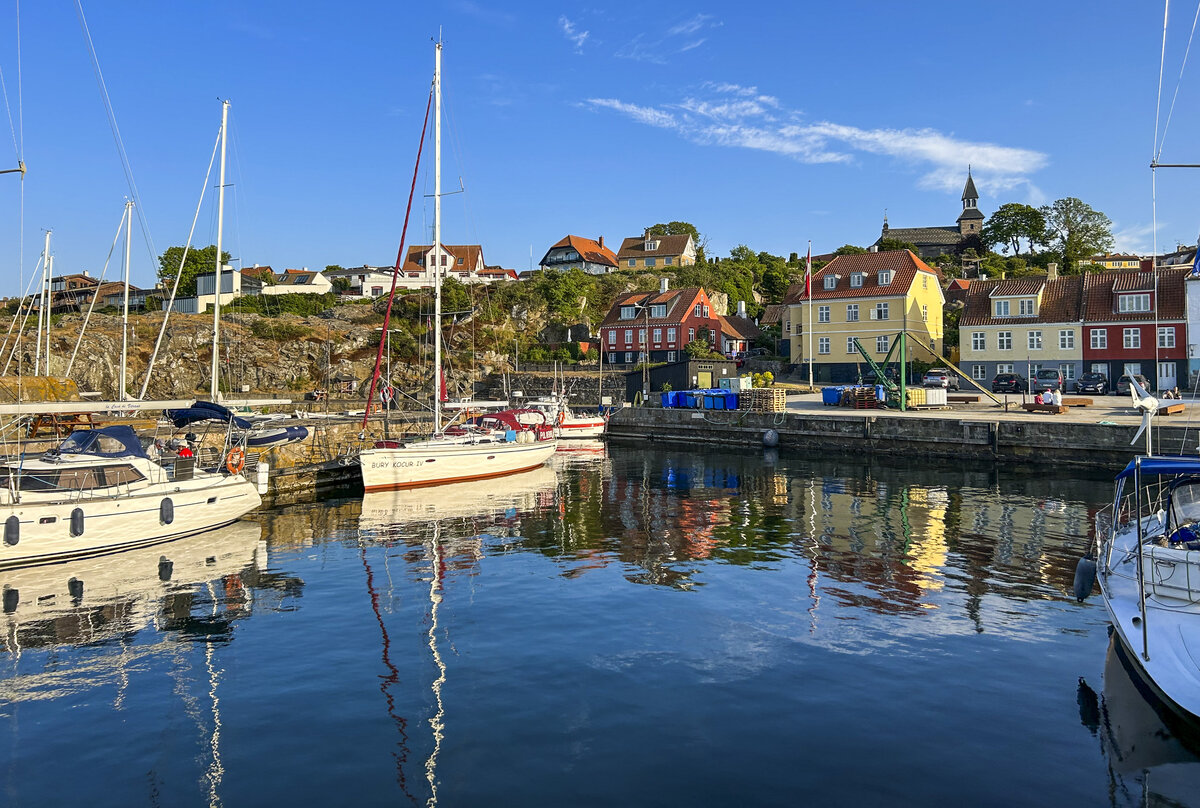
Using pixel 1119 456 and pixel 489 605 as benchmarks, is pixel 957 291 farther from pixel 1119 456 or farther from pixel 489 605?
pixel 489 605

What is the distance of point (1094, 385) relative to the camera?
180ft

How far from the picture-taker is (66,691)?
40.1 ft

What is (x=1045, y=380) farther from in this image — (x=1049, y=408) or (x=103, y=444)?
Result: (x=103, y=444)

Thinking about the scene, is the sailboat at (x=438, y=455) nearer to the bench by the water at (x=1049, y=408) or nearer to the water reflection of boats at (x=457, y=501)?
the water reflection of boats at (x=457, y=501)

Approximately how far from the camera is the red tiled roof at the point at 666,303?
83.1m

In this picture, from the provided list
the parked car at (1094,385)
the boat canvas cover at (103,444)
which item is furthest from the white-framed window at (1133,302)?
the boat canvas cover at (103,444)

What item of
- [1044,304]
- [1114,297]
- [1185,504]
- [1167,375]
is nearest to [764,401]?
[1044,304]

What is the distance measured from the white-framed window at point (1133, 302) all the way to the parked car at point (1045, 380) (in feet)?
21.0

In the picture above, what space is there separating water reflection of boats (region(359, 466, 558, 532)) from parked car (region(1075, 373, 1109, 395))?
40.9m

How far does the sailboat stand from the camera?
3344 cm

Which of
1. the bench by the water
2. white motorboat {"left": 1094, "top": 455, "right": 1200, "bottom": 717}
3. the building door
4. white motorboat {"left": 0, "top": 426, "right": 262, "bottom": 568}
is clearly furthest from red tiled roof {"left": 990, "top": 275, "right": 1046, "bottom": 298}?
white motorboat {"left": 0, "top": 426, "right": 262, "bottom": 568}

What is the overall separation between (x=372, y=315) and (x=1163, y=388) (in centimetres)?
7277

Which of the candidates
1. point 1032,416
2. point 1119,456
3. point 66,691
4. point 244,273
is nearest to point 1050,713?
point 66,691

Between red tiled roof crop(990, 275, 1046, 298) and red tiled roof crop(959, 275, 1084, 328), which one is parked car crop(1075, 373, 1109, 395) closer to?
red tiled roof crop(959, 275, 1084, 328)
